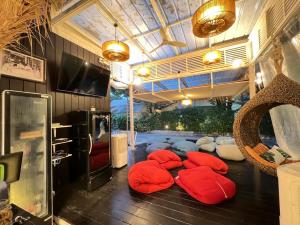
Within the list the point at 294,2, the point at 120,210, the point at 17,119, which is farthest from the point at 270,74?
the point at 17,119

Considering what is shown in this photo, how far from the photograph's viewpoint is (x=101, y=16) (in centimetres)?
270

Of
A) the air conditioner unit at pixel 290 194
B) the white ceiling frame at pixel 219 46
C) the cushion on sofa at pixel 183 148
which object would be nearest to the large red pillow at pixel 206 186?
the air conditioner unit at pixel 290 194

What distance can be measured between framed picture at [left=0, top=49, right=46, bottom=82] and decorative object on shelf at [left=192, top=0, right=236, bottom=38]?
2.28 meters

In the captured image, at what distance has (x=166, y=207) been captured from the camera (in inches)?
75.0

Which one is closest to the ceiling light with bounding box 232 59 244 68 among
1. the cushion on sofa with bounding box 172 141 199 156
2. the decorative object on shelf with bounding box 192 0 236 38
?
the decorative object on shelf with bounding box 192 0 236 38

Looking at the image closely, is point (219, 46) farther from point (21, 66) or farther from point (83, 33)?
point (21, 66)

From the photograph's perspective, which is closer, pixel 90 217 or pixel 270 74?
pixel 90 217

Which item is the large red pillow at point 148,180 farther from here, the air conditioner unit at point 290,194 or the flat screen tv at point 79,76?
the flat screen tv at point 79,76

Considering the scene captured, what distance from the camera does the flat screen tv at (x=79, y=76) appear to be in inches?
94.4

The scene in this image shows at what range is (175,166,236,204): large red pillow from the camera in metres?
1.92

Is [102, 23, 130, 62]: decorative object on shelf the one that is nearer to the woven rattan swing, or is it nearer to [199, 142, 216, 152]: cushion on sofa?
the woven rattan swing

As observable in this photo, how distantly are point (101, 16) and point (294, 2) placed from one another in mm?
2859

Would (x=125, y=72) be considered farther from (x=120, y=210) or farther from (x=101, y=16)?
(x=120, y=210)

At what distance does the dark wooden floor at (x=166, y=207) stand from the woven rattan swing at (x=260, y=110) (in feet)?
2.03
